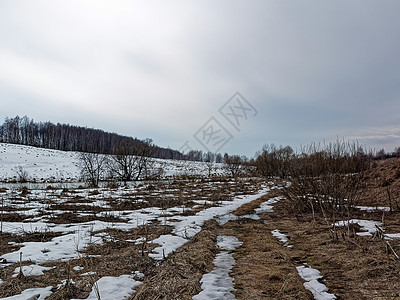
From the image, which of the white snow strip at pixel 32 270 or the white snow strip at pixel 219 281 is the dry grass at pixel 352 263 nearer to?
the white snow strip at pixel 219 281

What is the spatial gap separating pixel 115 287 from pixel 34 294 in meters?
0.98

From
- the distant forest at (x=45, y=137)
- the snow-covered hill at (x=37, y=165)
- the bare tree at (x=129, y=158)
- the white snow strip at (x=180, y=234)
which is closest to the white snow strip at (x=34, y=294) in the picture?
the white snow strip at (x=180, y=234)

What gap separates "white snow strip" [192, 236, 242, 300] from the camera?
121 inches

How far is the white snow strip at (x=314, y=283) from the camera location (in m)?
2.93

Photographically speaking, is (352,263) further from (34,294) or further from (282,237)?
(34,294)

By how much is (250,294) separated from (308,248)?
8.31 feet

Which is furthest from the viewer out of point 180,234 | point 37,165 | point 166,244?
point 37,165

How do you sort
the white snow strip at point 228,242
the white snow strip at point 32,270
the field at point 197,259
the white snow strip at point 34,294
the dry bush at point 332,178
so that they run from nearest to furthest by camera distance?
the white snow strip at point 34,294 → the field at point 197,259 → the white snow strip at point 32,270 → the white snow strip at point 228,242 → the dry bush at point 332,178

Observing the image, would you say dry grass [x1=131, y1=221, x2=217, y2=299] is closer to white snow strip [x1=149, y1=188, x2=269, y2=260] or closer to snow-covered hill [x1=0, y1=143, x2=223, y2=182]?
white snow strip [x1=149, y1=188, x2=269, y2=260]

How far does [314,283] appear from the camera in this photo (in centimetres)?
331

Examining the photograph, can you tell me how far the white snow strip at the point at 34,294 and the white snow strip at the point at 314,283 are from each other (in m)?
3.43

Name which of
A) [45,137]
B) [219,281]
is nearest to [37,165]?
[45,137]

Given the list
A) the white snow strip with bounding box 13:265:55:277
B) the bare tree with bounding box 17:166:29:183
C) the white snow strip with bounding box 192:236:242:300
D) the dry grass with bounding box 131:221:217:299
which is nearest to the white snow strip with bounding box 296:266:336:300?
the white snow strip with bounding box 192:236:242:300

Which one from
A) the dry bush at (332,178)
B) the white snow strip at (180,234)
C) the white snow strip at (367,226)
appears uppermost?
the dry bush at (332,178)
